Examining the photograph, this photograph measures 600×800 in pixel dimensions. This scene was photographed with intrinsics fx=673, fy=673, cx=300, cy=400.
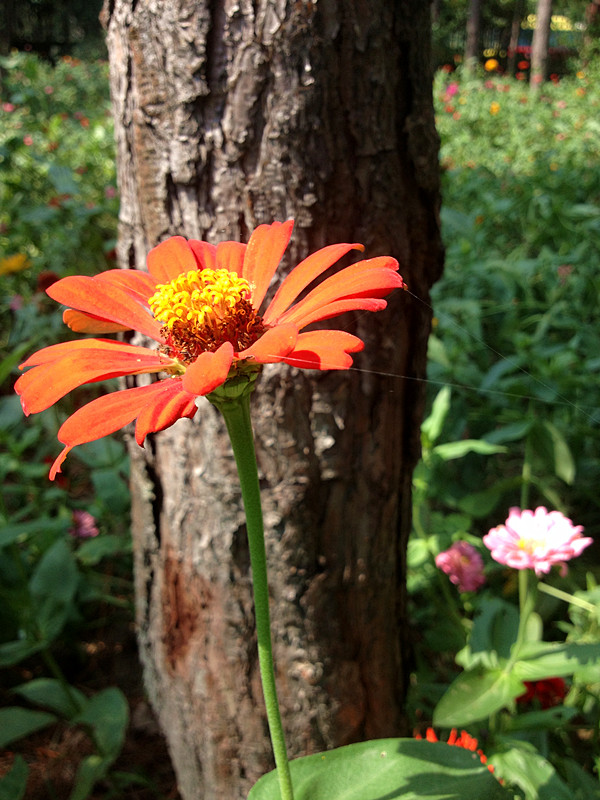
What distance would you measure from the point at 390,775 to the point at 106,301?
496mm

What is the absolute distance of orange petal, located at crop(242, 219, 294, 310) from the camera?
0.54 meters

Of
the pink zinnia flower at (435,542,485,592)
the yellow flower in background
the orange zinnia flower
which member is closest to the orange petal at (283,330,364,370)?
the orange zinnia flower

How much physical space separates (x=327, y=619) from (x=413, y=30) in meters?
0.72

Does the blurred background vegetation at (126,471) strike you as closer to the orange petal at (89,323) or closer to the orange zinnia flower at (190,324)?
the orange zinnia flower at (190,324)

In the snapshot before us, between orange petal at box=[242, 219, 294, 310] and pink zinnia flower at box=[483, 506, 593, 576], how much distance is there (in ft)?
1.66

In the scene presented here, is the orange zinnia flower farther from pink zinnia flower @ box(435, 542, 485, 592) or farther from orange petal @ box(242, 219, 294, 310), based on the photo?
pink zinnia flower @ box(435, 542, 485, 592)

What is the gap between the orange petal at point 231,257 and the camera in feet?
1.91

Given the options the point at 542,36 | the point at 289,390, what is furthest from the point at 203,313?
the point at 542,36

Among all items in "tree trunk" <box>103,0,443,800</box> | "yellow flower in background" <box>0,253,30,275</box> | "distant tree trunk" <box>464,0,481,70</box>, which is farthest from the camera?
"distant tree trunk" <box>464,0,481,70</box>

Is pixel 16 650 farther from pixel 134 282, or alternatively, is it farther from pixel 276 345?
pixel 276 345

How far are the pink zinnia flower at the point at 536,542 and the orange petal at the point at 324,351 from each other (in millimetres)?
546

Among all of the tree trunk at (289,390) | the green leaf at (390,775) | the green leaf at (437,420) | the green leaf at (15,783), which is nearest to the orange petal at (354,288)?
the tree trunk at (289,390)

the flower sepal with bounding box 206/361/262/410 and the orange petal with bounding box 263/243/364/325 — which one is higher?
the orange petal with bounding box 263/243/364/325

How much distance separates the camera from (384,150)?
77 centimetres
